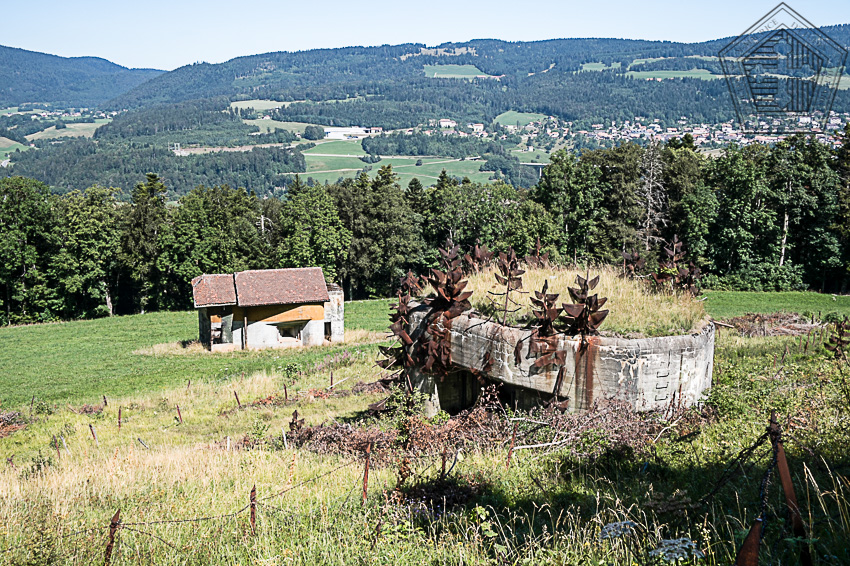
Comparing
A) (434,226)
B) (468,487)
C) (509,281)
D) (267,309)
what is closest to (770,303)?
(434,226)

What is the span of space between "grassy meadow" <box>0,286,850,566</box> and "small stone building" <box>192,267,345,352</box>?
59.8ft

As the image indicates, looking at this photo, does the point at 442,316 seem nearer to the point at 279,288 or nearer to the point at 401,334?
the point at 401,334

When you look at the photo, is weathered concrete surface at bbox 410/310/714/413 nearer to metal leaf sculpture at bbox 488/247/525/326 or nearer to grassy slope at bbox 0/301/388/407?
metal leaf sculpture at bbox 488/247/525/326

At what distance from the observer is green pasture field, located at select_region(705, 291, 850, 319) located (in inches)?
1428

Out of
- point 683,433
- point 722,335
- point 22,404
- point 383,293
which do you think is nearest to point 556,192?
point 383,293

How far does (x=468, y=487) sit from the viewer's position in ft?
22.5

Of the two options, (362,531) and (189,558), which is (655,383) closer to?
(362,531)

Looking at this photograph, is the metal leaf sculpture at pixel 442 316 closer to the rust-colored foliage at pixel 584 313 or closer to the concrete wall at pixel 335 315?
the rust-colored foliage at pixel 584 313

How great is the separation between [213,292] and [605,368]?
28.8 m

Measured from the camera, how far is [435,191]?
5862 centimetres

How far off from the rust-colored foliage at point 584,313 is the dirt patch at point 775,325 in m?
13.7

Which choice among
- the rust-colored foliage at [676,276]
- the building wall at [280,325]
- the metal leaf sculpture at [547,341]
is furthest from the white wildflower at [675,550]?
the building wall at [280,325]

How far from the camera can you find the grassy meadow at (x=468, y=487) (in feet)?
16.5

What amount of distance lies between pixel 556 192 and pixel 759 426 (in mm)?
40236
